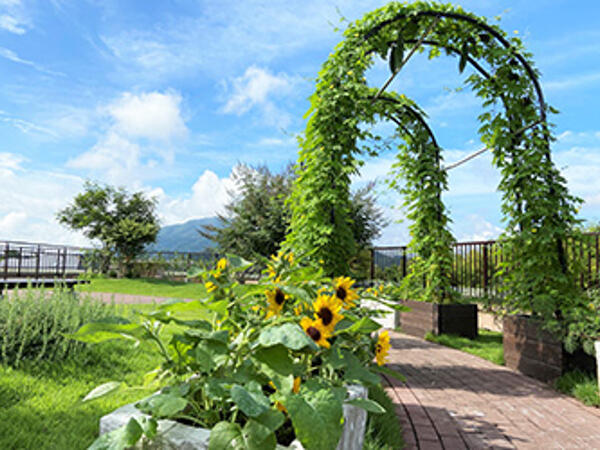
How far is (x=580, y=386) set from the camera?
3396 mm

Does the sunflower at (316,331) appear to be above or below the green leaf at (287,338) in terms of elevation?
below

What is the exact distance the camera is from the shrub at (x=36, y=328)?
2.97 metres

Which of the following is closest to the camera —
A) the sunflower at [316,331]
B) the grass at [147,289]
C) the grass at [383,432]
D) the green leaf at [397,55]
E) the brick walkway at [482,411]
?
the sunflower at [316,331]

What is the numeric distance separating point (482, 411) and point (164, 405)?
277 centimetres

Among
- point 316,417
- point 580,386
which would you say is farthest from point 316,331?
point 580,386

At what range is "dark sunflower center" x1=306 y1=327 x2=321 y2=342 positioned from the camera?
4.16 ft

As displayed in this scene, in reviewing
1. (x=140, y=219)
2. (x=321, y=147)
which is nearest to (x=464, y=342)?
(x=321, y=147)

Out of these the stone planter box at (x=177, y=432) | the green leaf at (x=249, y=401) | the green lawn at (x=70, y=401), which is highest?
the green leaf at (x=249, y=401)

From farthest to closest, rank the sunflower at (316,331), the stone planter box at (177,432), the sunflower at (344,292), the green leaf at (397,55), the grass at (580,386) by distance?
the green leaf at (397,55)
the grass at (580,386)
the sunflower at (344,292)
the sunflower at (316,331)
the stone planter box at (177,432)

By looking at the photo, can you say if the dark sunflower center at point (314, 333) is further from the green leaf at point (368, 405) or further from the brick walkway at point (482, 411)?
the brick walkway at point (482, 411)

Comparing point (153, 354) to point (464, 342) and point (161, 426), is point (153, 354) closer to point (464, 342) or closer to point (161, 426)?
point (161, 426)

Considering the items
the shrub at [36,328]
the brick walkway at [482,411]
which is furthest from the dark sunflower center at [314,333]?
the shrub at [36,328]

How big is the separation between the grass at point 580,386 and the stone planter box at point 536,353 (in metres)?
0.08

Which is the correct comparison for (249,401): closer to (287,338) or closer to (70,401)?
(287,338)
